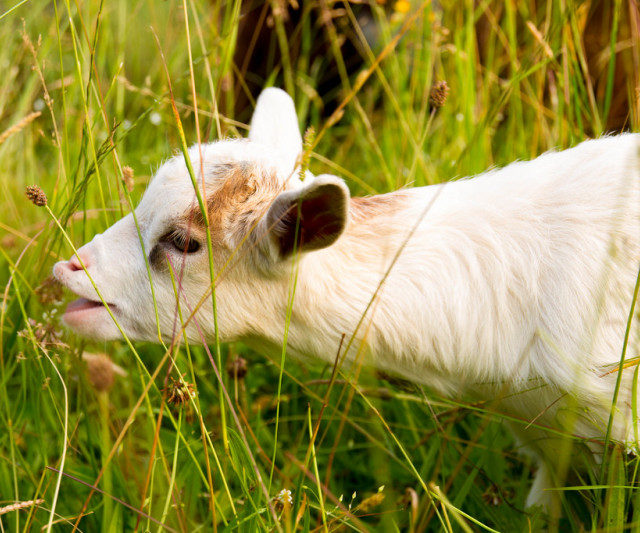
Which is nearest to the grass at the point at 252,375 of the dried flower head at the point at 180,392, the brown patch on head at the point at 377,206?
the dried flower head at the point at 180,392

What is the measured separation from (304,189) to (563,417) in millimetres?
980

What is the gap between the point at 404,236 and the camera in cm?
202

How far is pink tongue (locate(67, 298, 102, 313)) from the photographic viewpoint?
6.81ft

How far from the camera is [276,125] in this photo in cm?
240

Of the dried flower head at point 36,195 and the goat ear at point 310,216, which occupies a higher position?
the dried flower head at point 36,195

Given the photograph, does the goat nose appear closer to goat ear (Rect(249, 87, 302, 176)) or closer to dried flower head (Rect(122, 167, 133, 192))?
dried flower head (Rect(122, 167, 133, 192))

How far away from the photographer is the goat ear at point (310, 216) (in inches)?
65.7

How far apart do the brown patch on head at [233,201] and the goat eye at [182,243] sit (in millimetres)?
38

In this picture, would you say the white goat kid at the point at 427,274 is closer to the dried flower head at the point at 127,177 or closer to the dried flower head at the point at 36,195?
the dried flower head at the point at 127,177

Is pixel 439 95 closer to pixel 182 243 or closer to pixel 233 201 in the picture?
pixel 233 201

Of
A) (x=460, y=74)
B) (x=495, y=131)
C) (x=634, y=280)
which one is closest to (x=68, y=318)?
(x=634, y=280)

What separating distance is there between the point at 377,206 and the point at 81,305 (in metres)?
0.97

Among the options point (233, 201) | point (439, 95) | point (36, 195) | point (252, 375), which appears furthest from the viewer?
point (252, 375)

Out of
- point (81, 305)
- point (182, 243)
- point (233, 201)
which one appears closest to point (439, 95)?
point (233, 201)
